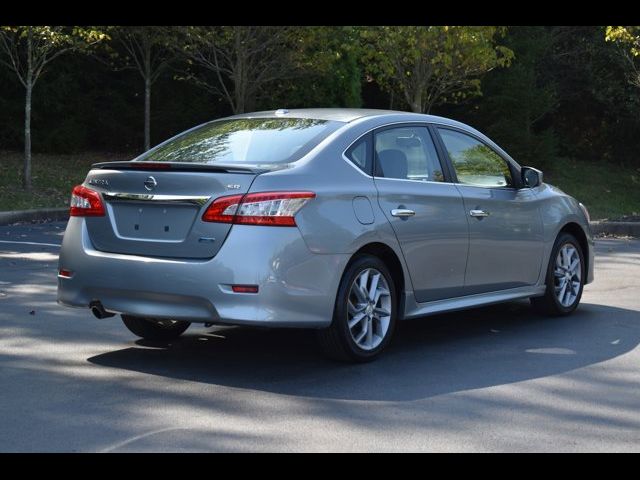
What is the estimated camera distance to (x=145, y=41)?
25109 millimetres

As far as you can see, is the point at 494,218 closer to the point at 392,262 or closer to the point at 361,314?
the point at 392,262

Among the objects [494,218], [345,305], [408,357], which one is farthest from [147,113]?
[345,305]

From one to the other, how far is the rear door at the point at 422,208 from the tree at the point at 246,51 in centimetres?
1592

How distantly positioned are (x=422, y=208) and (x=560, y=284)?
79.6 inches

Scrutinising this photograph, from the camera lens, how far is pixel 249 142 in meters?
7.33

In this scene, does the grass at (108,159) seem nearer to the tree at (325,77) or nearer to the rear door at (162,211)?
the tree at (325,77)

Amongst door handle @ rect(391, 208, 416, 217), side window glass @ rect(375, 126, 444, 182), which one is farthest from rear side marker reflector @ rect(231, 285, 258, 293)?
→ side window glass @ rect(375, 126, 444, 182)

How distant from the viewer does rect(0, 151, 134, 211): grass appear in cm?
1992

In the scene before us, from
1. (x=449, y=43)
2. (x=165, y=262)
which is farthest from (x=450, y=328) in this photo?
(x=449, y=43)

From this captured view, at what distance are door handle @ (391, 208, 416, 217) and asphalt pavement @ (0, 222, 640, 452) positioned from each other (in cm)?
91

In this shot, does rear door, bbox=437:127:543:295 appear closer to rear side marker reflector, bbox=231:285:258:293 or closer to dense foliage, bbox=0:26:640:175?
rear side marker reflector, bbox=231:285:258:293

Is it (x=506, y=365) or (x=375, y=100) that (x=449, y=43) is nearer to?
(x=375, y=100)

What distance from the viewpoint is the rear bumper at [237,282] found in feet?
21.1
